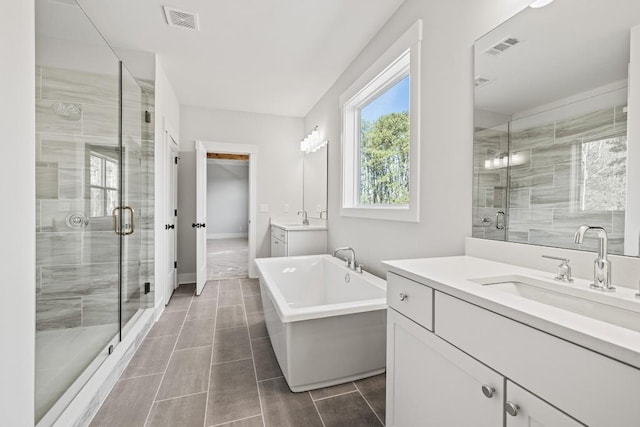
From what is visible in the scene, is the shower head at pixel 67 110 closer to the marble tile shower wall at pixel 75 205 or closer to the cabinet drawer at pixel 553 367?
the marble tile shower wall at pixel 75 205

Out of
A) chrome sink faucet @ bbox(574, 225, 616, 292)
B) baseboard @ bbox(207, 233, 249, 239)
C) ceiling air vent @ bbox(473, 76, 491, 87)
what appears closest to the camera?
chrome sink faucet @ bbox(574, 225, 616, 292)

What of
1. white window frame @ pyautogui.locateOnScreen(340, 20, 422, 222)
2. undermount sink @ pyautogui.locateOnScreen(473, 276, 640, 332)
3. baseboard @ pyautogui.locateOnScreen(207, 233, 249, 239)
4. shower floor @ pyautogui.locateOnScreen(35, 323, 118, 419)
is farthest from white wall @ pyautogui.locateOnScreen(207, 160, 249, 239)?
undermount sink @ pyautogui.locateOnScreen(473, 276, 640, 332)

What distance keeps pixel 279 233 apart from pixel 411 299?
2.88 metres

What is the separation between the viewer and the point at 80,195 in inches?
84.7

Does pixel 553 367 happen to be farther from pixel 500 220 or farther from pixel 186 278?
pixel 186 278

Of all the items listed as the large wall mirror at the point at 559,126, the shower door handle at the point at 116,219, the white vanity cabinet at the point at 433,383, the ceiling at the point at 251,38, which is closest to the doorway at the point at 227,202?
the ceiling at the point at 251,38

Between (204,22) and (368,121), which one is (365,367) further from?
(204,22)

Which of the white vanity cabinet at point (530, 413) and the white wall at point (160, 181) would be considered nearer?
the white vanity cabinet at point (530, 413)

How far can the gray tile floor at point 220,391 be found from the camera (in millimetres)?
1477

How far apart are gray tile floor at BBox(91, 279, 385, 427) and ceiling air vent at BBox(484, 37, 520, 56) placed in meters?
1.92

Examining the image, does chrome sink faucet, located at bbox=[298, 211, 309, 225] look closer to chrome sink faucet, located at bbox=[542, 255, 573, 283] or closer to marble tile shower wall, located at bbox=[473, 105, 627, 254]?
marble tile shower wall, located at bbox=[473, 105, 627, 254]

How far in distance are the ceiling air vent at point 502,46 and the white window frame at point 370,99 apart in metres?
0.51

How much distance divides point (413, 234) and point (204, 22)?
90.2 inches

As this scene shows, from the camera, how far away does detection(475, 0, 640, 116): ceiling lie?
0.95 meters
